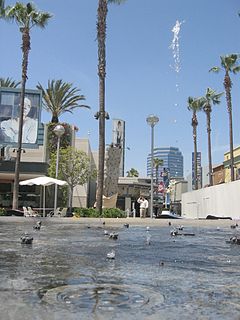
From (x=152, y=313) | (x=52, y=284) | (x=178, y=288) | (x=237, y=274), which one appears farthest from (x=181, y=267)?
(x=152, y=313)


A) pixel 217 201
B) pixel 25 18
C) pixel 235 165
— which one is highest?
pixel 25 18

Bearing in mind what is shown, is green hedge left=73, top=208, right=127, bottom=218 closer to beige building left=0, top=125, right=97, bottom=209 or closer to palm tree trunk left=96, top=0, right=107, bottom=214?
palm tree trunk left=96, top=0, right=107, bottom=214

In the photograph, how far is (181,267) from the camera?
6078mm

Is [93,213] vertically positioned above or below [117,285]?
above

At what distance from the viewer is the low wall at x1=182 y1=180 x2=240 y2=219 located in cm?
2876

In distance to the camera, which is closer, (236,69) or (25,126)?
(25,126)

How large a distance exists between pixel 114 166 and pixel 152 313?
2958 cm

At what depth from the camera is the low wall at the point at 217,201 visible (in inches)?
1132

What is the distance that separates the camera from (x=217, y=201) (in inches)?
1268

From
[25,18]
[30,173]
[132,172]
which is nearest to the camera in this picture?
[25,18]

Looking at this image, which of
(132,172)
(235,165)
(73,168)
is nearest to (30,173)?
(73,168)

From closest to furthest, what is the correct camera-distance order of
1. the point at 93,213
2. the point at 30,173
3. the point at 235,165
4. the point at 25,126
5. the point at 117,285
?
the point at 117,285, the point at 93,213, the point at 30,173, the point at 25,126, the point at 235,165

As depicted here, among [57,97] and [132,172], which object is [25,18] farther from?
[132,172]

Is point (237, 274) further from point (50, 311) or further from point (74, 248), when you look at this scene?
point (74, 248)
